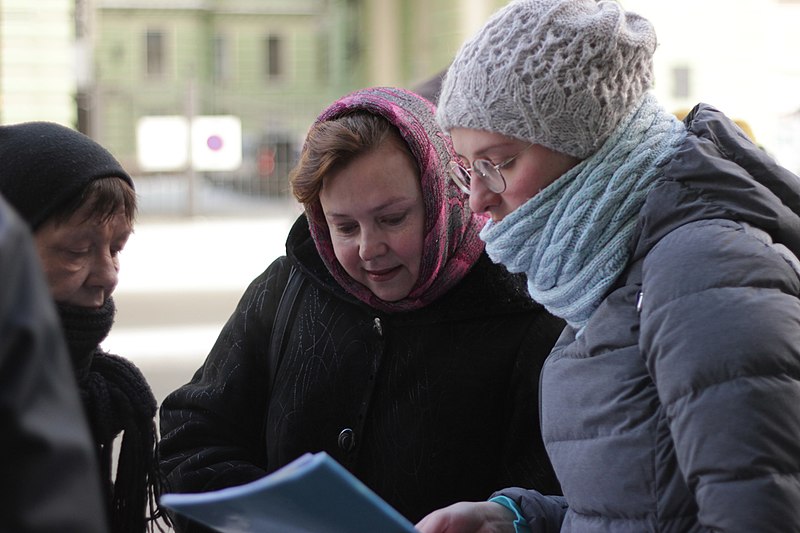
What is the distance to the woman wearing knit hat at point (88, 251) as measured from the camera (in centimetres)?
185

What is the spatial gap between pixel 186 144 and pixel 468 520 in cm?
1693

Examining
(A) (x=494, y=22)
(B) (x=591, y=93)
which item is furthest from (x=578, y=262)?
(A) (x=494, y=22)

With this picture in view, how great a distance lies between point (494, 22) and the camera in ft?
5.76

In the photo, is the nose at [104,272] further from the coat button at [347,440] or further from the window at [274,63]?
the window at [274,63]

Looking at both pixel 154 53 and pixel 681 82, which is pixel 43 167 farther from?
pixel 154 53

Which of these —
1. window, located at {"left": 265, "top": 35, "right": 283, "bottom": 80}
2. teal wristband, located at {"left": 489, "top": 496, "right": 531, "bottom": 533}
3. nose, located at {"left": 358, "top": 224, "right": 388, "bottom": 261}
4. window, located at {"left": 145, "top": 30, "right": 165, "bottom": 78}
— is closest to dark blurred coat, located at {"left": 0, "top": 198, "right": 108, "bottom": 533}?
teal wristband, located at {"left": 489, "top": 496, "right": 531, "bottom": 533}

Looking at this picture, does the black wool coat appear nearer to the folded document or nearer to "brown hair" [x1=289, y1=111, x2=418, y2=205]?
"brown hair" [x1=289, y1=111, x2=418, y2=205]

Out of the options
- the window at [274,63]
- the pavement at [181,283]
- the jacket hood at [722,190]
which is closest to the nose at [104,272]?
the jacket hood at [722,190]

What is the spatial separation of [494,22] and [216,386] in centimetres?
98

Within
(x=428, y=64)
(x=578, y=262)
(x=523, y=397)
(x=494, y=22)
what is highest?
(x=494, y=22)

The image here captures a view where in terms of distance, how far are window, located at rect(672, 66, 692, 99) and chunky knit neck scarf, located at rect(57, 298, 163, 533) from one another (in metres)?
14.7

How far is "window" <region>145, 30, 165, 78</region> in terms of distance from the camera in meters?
36.0

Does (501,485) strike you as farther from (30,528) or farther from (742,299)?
(30,528)

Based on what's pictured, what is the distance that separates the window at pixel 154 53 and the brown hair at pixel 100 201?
115 ft
